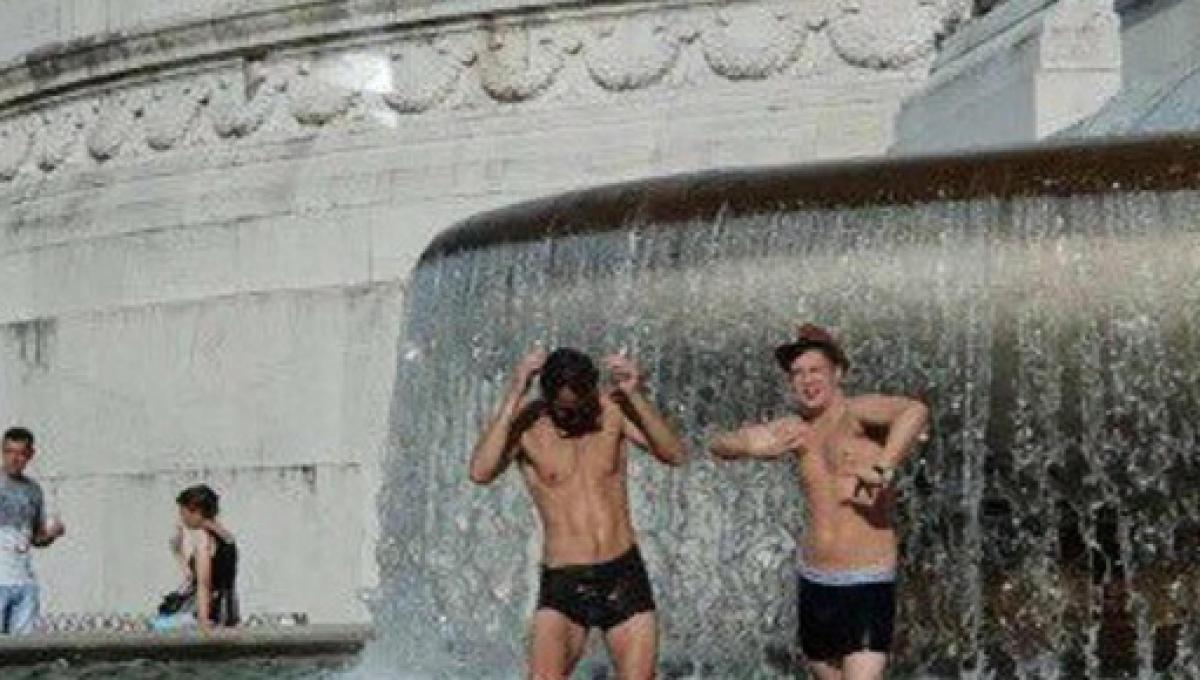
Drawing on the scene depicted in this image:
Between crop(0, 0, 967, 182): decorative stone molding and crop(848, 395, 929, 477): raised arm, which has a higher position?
crop(0, 0, 967, 182): decorative stone molding

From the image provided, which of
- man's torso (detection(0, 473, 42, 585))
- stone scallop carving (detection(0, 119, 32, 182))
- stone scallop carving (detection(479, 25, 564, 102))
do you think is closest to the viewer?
man's torso (detection(0, 473, 42, 585))

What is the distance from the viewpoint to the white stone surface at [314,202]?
1795 cm

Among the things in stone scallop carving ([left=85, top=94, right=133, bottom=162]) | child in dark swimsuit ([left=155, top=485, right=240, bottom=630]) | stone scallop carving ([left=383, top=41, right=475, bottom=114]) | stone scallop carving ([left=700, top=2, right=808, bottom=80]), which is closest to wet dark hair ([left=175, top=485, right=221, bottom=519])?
child in dark swimsuit ([left=155, top=485, right=240, bottom=630])

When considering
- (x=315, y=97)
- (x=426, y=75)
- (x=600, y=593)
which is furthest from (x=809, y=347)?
(x=315, y=97)

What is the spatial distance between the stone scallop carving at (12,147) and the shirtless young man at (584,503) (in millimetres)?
12945

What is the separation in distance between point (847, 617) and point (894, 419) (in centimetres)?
57

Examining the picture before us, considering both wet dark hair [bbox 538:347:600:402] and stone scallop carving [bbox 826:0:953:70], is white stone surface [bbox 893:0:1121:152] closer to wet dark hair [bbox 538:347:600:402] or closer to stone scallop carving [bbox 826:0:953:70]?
stone scallop carving [bbox 826:0:953:70]

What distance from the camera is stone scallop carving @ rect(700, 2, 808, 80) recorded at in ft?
59.5

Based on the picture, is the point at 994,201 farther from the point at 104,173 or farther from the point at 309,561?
the point at 104,173

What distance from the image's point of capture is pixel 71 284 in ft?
65.9

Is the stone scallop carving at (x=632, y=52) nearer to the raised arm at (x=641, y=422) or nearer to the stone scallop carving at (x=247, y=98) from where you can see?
the stone scallop carving at (x=247, y=98)

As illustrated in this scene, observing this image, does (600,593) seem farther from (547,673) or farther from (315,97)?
(315,97)

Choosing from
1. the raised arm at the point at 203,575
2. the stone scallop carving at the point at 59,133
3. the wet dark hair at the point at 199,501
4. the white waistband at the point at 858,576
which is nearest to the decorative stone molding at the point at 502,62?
the stone scallop carving at the point at 59,133

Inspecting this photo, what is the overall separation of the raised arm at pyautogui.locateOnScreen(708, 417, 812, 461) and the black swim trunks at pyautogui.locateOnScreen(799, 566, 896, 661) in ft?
1.29
